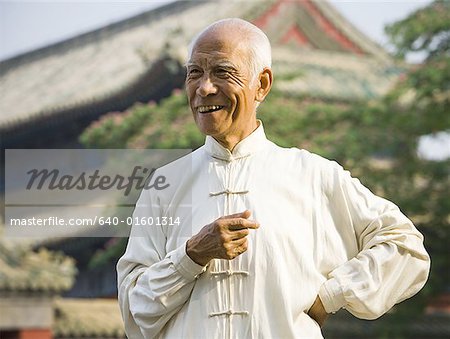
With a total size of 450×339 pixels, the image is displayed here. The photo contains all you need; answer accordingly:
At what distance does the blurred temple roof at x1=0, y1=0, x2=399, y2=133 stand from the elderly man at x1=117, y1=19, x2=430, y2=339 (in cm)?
1311

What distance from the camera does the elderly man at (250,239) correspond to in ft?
10.9

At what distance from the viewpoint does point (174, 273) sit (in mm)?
3332

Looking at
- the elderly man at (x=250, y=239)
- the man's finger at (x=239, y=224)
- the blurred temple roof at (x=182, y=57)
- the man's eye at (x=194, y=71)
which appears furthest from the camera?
the blurred temple roof at (x=182, y=57)

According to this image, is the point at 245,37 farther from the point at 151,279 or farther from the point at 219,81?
the point at 151,279

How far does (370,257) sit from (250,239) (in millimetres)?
304

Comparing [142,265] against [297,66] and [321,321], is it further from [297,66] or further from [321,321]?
[297,66]

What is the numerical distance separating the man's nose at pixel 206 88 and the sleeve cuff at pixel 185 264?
0.39 meters

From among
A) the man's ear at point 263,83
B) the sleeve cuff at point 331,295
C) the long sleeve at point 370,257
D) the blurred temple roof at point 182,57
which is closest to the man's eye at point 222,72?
the man's ear at point 263,83

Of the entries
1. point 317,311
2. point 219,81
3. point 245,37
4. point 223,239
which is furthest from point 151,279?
point 245,37

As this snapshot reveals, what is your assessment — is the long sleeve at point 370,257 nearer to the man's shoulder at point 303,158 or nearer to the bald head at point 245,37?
the man's shoulder at point 303,158

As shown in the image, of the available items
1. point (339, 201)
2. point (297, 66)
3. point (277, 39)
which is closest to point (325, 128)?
point (297, 66)

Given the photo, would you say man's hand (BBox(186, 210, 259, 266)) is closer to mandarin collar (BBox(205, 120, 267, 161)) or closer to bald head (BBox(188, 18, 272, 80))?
mandarin collar (BBox(205, 120, 267, 161))

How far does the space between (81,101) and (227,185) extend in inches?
669

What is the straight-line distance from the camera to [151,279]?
3363 mm
